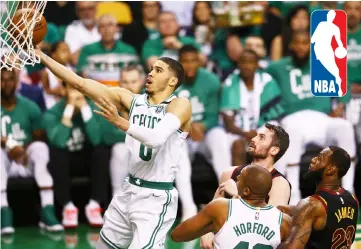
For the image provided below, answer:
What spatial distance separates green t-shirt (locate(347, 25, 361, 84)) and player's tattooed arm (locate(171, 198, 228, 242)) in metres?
5.86

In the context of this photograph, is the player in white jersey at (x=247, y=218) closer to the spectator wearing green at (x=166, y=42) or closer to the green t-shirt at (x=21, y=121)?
the green t-shirt at (x=21, y=121)

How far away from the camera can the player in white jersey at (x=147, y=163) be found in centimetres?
682

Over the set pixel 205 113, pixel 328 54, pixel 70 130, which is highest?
pixel 328 54

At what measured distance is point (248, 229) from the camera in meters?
5.81

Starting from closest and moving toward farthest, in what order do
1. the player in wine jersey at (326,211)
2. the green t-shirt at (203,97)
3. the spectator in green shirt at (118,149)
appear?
the player in wine jersey at (326,211) < the spectator in green shirt at (118,149) < the green t-shirt at (203,97)

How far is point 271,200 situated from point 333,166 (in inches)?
20.1

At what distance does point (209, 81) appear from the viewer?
10789 millimetres

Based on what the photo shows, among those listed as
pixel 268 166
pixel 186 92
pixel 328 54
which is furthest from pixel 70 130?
pixel 268 166

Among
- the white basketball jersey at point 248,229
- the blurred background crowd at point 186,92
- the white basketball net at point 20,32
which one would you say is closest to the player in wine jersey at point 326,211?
the white basketball jersey at point 248,229

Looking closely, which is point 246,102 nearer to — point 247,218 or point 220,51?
point 220,51

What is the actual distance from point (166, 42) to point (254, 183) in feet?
17.7

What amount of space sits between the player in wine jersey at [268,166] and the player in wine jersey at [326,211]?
0.23 meters

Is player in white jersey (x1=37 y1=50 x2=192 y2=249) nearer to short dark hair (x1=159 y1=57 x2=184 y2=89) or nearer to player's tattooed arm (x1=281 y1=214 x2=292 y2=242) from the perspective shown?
short dark hair (x1=159 y1=57 x2=184 y2=89)

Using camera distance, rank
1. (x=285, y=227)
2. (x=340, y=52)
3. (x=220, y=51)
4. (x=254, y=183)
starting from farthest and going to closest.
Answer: (x=220, y=51), (x=340, y=52), (x=285, y=227), (x=254, y=183)
